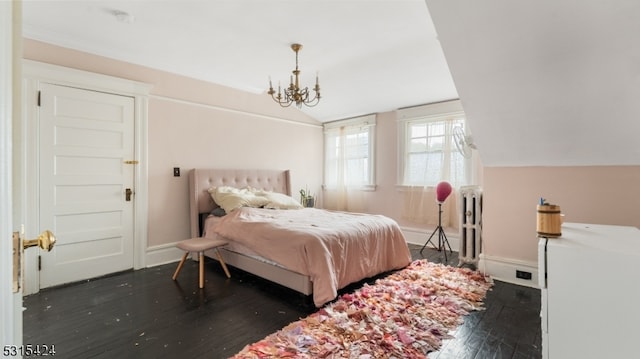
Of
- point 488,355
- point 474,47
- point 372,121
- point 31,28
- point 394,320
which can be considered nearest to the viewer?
point 488,355

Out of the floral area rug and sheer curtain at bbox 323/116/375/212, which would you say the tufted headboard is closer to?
sheer curtain at bbox 323/116/375/212

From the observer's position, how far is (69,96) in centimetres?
301

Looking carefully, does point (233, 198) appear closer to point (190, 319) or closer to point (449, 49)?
point (190, 319)

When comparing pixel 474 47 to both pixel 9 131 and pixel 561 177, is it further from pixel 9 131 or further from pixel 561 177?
pixel 9 131

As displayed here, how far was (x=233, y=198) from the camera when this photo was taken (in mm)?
3711

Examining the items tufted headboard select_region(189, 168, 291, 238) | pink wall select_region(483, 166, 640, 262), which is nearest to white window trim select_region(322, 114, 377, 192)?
tufted headboard select_region(189, 168, 291, 238)

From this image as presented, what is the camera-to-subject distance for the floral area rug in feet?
5.96

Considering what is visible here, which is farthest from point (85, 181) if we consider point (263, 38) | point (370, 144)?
point (370, 144)

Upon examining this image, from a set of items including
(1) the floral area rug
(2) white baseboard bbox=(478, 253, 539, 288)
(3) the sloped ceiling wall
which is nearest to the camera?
(3) the sloped ceiling wall

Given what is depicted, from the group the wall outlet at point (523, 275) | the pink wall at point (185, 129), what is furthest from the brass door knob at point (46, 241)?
the wall outlet at point (523, 275)

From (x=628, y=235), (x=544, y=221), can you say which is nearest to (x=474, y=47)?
(x=544, y=221)

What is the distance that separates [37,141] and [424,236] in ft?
15.7

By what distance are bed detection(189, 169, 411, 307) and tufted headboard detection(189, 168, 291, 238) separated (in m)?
0.01

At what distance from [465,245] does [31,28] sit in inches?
193
